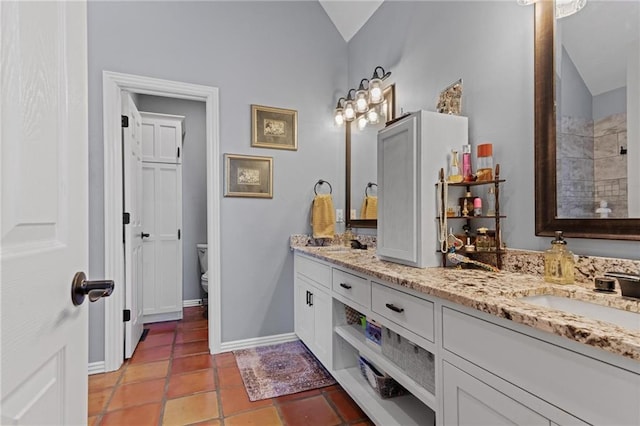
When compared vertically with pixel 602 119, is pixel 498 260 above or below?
below

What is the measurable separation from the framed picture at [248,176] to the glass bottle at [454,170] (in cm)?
157

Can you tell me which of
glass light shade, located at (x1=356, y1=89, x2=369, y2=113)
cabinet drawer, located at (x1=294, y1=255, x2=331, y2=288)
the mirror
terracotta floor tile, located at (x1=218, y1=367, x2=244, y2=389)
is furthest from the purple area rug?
glass light shade, located at (x1=356, y1=89, x2=369, y2=113)

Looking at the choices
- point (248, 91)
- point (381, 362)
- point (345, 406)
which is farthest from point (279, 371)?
point (248, 91)

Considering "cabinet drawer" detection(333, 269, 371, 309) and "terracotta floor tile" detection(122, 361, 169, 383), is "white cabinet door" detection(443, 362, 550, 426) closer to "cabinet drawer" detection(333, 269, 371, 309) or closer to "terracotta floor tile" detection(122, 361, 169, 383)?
"cabinet drawer" detection(333, 269, 371, 309)

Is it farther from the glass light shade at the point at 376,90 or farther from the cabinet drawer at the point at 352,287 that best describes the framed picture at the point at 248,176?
the cabinet drawer at the point at 352,287

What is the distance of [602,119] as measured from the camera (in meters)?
1.21

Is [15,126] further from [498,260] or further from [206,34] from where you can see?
[206,34]

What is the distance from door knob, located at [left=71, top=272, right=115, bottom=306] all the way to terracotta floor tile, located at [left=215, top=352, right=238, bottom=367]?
6.38ft

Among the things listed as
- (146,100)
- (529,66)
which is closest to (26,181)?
(529,66)

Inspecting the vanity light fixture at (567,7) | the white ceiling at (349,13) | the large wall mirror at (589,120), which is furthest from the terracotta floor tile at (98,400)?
the white ceiling at (349,13)

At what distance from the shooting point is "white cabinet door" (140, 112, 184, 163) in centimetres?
340

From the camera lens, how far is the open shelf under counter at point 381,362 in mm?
1284

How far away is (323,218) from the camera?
281 centimetres

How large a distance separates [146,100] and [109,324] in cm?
256
